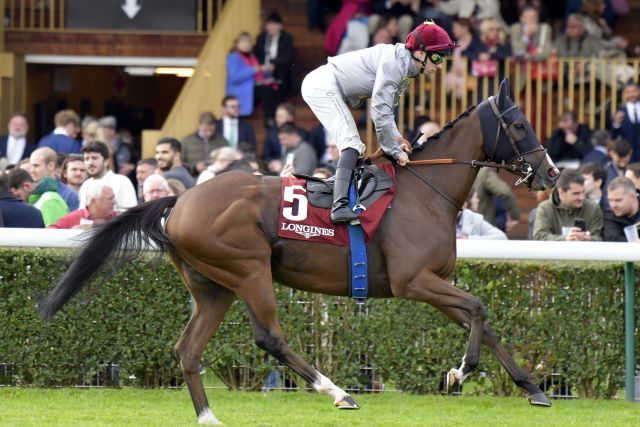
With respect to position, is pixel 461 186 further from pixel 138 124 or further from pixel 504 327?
pixel 138 124

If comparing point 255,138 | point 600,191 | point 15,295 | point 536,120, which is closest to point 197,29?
point 255,138

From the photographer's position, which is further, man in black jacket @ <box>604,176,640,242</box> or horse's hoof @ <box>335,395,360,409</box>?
man in black jacket @ <box>604,176,640,242</box>

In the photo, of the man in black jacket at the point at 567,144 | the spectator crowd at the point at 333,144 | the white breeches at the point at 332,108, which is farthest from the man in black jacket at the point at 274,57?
the white breeches at the point at 332,108

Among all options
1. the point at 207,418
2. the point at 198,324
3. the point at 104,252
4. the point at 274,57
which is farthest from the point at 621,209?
the point at 274,57

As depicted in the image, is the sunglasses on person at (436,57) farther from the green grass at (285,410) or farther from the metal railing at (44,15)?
the metal railing at (44,15)

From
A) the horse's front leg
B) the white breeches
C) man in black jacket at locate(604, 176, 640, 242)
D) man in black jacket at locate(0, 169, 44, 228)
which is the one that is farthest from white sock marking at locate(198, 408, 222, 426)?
man in black jacket at locate(604, 176, 640, 242)

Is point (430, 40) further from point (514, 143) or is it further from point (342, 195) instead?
point (342, 195)

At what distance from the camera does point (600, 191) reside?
11.1 m

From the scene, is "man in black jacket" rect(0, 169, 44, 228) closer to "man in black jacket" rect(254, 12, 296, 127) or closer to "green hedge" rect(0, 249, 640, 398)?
"green hedge" rect(0, 249, 640, 398)

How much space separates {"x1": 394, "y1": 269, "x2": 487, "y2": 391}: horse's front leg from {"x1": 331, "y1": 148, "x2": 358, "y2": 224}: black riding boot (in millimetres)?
465

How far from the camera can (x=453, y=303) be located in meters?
7.19

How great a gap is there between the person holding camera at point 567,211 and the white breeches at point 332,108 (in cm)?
272

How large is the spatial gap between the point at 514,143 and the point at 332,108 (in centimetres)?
100

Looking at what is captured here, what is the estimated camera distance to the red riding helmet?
727cm
